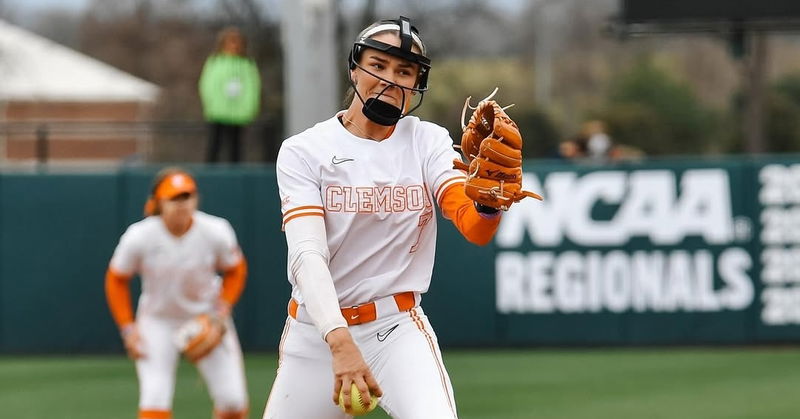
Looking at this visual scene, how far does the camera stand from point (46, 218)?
15547mm

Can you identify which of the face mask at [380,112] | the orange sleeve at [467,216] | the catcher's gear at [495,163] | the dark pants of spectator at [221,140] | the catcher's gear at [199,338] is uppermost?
the dark pants of spectator at [221,140]

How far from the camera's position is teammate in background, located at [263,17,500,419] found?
5484mm

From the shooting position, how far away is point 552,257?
49.8 feet

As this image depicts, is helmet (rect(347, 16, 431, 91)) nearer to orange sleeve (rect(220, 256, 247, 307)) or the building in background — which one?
orange sleeve (rect(220, 256, 247, 307))

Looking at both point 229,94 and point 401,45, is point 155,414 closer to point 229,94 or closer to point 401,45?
point 401,45

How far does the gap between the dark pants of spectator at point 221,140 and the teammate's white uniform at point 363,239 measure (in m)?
12.0

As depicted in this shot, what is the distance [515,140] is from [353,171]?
699 millimetres

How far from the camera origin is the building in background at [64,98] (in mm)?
30062

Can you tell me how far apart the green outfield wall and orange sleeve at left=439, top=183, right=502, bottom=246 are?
942 centimetres

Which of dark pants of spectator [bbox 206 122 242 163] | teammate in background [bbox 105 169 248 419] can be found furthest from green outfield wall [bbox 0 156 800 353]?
teammate in background [bbox 105 169 248 419]

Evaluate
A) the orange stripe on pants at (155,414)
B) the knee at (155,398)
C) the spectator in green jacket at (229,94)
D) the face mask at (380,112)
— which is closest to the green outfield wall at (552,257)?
the spectator in green jacket at (229,94)

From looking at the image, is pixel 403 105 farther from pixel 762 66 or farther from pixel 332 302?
pixel 762 66

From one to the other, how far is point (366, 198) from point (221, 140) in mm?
12365

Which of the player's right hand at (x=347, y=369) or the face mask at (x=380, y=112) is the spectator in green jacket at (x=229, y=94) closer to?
the face mask at (x=380, y=112)
